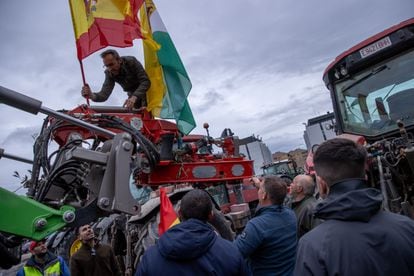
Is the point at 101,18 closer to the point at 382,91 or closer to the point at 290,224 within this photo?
the point at 290,224

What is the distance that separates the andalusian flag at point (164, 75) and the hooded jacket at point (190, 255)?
2632mm

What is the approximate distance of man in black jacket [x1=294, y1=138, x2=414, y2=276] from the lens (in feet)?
4.40

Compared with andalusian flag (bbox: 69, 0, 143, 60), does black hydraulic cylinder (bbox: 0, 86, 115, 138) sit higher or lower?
lower

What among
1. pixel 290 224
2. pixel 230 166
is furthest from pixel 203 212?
pixel 230 166

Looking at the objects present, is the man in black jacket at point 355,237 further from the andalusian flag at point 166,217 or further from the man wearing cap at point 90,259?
the man wearing cap at point 90,259

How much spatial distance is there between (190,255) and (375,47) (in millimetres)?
4030

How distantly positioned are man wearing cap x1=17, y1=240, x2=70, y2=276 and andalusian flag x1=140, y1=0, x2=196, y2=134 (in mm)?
2378

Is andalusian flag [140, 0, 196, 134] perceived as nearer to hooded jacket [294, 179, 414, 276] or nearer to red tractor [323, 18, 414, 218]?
red tractor [323, 18, 414, 218]

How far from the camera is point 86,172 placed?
7.68ft

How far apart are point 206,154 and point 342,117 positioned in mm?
2280

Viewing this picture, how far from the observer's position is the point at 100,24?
394 centimetres

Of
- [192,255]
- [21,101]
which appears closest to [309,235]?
[192,255]

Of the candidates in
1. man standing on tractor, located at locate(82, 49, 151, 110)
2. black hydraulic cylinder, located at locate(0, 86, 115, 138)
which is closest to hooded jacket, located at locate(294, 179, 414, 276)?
black hydraulic cylinder, located at locate(0, 86, 115, 138)

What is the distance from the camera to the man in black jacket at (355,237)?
1340mm
